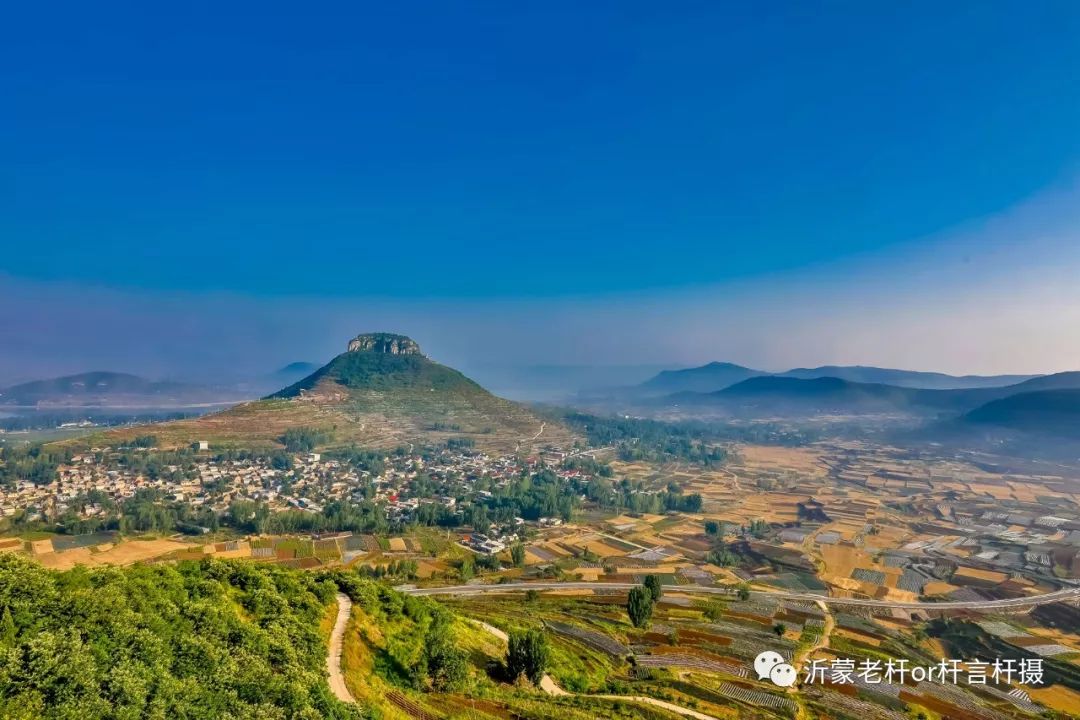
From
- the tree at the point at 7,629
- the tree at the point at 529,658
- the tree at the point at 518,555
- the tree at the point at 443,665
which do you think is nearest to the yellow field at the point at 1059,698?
the tree at the point at 529,658

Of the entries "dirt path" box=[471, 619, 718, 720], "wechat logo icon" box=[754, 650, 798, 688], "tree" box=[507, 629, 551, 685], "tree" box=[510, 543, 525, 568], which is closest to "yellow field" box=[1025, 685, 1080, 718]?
"wechat logo icon" box=[754, 650, 798, 688]

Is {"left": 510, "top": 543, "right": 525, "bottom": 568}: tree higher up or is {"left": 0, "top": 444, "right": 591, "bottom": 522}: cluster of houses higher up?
{"left": 0, "top": 444, "right": 591, "bottom": 522}: cluster of houses

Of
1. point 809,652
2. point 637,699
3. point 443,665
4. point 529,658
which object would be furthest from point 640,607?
point 443,665

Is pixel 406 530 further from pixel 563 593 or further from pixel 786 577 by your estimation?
pixel 786 577

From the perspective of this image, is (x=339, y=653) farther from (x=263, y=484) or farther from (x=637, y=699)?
(x=263, y=484)

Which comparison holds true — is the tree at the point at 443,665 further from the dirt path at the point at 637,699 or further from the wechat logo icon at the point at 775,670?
the wechat logo icon at the point at 775,670

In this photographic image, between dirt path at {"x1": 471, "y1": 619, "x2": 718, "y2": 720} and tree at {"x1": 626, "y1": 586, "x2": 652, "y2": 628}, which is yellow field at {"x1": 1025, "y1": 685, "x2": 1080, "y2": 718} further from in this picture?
tree at {"x1": 626, "y1": 586, "x2": 652, "y2": 628}
